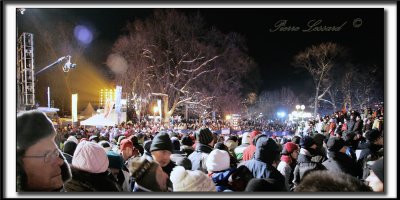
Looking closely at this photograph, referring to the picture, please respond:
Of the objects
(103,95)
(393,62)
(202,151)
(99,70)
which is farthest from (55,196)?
(103,95)

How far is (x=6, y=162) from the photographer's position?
4.03 metres

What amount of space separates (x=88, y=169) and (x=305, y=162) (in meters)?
2.69

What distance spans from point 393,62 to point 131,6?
3.37 m

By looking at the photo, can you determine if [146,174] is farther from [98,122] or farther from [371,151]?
[98,122]

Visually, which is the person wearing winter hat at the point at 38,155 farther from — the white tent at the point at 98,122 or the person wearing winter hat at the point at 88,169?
the white tent at the point at 98,122

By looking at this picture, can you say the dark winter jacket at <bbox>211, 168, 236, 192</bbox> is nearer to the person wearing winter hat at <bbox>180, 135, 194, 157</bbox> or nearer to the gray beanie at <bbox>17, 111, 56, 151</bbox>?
the gray beanie at <bbox>17, 111, 56, 151</bbox>

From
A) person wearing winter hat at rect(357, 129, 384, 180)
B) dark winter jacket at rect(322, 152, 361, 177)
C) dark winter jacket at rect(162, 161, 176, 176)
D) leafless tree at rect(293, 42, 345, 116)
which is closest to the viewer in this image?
dark winter jacket at rect(162, 161, 176, 176)

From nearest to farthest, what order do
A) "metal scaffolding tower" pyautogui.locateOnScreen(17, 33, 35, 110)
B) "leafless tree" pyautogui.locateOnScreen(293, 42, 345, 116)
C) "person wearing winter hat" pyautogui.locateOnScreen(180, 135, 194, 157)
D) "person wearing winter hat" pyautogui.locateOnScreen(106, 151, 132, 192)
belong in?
"person wearing winter hat" pyautogui.locateOnScreen(106, 151, 132, 192) → "person wearing winter hat" pyautogui.locateOnScreen(180, 135, 194, 157) → "metal scaffolding tower" pyautogui.locateOnScreen(17, 33, 35, 110) → "leafless tree" pyautogui.locateOnScreen(293, 42, 345, 116)

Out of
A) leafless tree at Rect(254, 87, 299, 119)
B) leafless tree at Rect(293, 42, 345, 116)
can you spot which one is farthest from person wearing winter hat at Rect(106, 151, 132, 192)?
leafless tree at Rect(254, 87, 299, 119)

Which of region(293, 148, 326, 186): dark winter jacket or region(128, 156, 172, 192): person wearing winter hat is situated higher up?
region(128, 156, 172, 192): person wearing winter hat

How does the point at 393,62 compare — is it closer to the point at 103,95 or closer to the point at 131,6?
the point at 131,6

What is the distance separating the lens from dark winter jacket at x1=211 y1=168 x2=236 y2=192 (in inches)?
145

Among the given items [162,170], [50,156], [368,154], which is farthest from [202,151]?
[50,156]

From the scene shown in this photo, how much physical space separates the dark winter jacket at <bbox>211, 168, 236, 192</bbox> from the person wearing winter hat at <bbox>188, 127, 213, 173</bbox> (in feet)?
3.26
